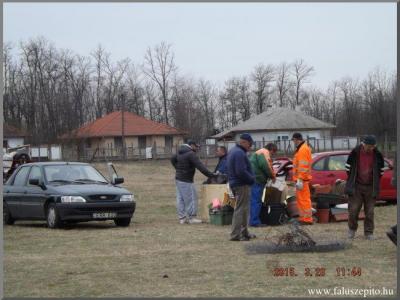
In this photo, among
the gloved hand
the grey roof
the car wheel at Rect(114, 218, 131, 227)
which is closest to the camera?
the gloved hand

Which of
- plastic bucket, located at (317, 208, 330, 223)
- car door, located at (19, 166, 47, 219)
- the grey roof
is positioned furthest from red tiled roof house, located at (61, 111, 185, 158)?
plastic bucket, located at (317, 208, 330, 223)

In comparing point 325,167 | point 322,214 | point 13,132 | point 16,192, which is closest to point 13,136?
point 13,132

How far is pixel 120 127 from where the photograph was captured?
Answer: 80812mm

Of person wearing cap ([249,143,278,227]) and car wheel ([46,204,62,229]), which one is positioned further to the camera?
car wheel ([46,204,62,229])

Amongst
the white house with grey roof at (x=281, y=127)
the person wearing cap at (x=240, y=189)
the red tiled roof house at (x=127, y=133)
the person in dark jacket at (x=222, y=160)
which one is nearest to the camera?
the person wearing cap at (x=240, y=189)

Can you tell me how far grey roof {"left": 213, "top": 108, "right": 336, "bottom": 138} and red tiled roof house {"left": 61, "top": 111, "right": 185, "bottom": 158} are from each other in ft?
19.1

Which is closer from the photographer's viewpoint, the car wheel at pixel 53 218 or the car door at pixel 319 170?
the car wheel at pixel 53 218

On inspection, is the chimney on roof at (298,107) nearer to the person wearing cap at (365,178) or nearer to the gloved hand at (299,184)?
the gloved hand at (299,184)

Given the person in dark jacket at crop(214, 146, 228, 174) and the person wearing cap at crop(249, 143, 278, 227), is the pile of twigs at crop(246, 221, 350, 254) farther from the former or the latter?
the person in dark jacket at crop(214, 146, 228, 174)

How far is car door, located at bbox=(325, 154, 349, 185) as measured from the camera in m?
17.8

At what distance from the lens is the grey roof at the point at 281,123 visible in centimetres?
8231

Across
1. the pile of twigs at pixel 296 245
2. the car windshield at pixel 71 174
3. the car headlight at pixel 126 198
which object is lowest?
the pile of twigs at pixel 296 245

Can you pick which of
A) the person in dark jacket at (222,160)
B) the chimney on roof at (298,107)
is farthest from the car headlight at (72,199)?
the chimney on roof at (298,107)

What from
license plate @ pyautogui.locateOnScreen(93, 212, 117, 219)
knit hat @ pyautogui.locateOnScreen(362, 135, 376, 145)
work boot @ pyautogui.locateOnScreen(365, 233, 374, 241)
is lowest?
work boot @ pyautogui.locateOnScreen(365, 233, 374, 241)
